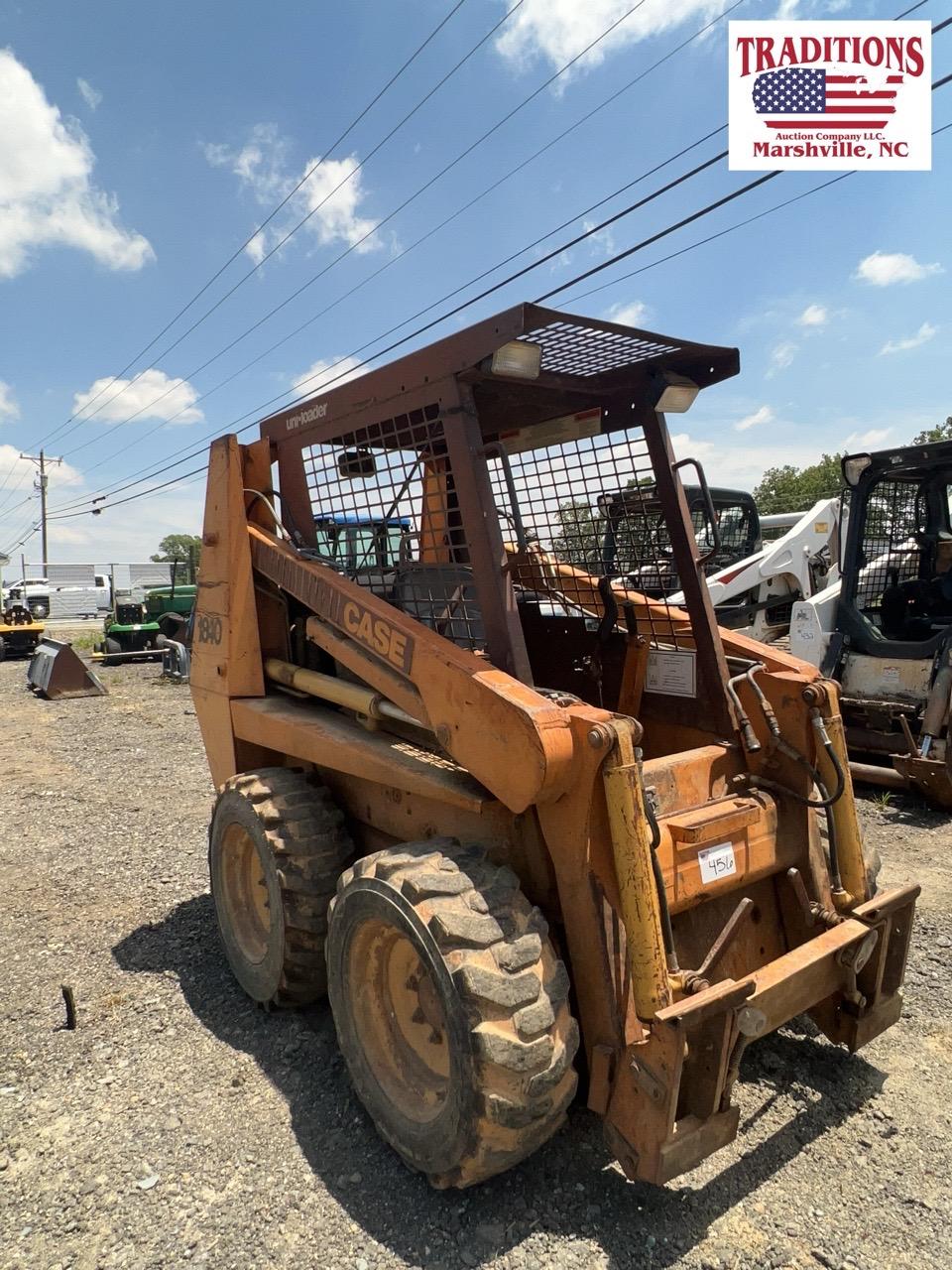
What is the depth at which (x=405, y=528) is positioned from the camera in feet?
11.4

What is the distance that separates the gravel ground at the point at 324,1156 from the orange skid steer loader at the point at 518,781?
21 centimetres

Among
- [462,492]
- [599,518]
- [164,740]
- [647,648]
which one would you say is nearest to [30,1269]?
[462,492]

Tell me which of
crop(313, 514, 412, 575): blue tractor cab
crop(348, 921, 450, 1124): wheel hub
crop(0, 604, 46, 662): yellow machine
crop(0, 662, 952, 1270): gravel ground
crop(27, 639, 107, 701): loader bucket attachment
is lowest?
crop(0, 662, 952, 1270): gravel ground

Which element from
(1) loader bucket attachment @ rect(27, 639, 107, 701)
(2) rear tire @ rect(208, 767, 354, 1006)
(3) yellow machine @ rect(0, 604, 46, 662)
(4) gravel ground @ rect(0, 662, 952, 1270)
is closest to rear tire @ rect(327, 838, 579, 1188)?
(4) gravel ground @ rect(0, 662, 952, 1270)

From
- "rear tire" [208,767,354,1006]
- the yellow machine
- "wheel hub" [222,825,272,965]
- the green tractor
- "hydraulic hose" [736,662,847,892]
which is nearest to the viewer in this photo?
"hydraulic hose" [736,662,847,892]

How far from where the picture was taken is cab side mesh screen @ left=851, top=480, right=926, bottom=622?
7.10 m

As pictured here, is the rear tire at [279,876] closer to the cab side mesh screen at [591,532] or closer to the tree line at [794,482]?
the cab side mesh screen at [591,532]

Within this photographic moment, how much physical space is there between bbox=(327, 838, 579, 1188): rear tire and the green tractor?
16045 mm

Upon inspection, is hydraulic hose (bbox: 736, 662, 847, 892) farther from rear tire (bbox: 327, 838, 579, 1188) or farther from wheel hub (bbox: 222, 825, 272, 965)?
wheel hub (bbox: 222, 825, 272, 965)

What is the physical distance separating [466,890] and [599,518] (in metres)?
1.98

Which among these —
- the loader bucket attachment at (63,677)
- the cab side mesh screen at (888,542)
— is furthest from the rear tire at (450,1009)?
the loader bucket attachment at (63,677)

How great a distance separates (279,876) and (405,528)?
1.50 m

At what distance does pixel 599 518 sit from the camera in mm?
3807

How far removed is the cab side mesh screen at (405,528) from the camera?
320 centimetres
